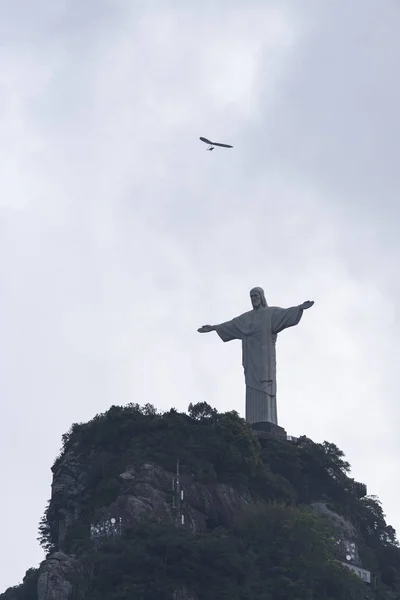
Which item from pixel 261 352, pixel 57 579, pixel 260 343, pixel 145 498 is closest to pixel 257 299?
pixel 260 343

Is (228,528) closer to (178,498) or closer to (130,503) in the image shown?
(178,498)

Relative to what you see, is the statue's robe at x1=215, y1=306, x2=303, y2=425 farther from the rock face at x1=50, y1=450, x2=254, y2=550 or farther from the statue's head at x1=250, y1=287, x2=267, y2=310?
the rock face at x1=50, y1=450, x2=254, y2=550

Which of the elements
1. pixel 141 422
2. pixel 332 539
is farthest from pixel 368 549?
pixel 141 422

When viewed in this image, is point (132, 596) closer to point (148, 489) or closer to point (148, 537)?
point (148, 537)

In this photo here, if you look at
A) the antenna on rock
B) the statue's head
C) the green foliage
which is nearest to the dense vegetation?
the green foliage

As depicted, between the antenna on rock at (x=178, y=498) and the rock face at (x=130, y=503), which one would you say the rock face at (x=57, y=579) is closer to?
the rock face at (x=130, y=503)

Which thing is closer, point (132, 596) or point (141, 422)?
point (132, 596)
